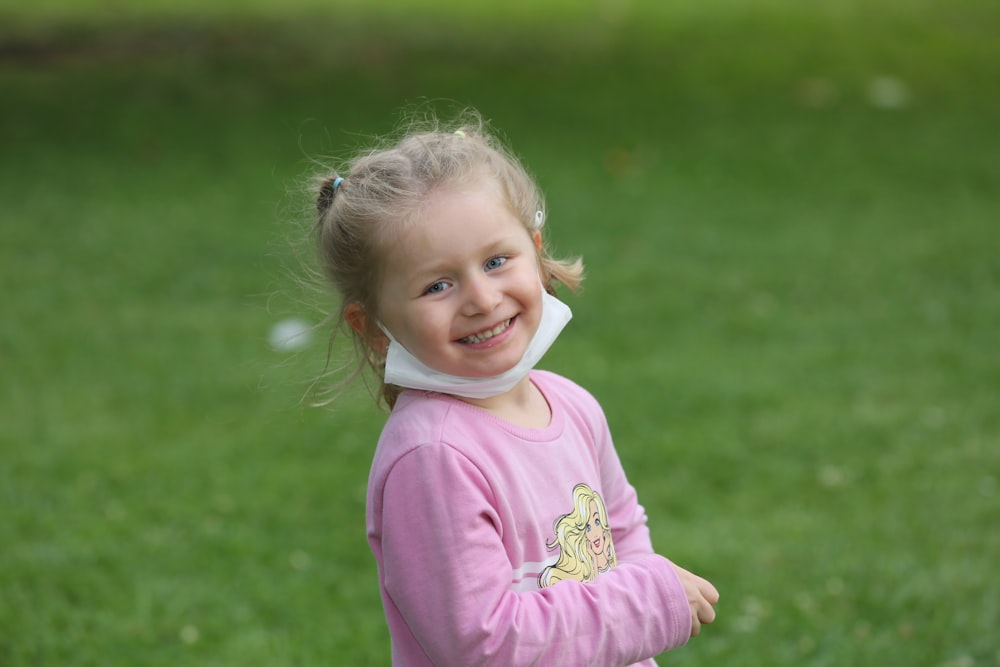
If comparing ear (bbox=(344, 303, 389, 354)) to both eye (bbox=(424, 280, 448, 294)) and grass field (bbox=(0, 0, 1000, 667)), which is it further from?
grass field (bbox=(0, 0, 1000, 667))

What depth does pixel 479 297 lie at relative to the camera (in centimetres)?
182

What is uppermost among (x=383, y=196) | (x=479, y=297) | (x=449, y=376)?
(x=383, y=196)

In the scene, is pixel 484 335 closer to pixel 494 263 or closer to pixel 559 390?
pixel 494 263

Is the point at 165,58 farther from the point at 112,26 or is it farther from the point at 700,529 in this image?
the point at 700,529

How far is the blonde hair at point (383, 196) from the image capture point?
1.85 m

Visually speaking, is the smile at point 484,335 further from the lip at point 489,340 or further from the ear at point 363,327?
the ear at point 363,327


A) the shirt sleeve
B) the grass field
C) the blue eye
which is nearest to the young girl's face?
the blue eye

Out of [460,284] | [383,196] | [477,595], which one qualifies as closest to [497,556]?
[477,595]

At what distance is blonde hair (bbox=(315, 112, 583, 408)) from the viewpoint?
6.07 ft

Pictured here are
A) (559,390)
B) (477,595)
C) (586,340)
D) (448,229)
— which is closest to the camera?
(477,595)

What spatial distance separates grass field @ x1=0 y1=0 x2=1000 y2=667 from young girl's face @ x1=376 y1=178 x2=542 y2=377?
48cm

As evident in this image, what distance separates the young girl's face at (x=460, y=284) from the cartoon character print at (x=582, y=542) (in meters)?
0.24

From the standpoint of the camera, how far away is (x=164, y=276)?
6.59 meters

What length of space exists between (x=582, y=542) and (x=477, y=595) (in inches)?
10.0
